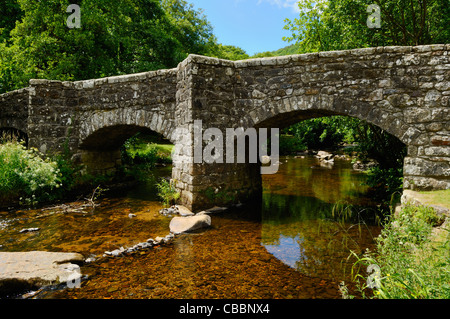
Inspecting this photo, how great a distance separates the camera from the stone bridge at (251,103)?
200 inches

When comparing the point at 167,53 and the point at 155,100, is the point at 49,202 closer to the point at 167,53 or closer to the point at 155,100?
the point at 155,100

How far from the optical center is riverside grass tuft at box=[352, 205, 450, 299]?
80.1 inches

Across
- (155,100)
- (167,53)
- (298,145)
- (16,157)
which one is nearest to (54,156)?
(16,157)

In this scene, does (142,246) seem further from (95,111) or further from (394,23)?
(394,23)

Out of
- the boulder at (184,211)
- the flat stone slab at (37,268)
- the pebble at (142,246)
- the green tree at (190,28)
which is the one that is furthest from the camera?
the green tree at (190,28)

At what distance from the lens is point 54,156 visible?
305 inches

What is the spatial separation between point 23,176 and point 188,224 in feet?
14.7

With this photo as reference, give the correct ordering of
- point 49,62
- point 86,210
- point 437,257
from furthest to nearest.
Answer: point 49,62, point 86,210, point 437,257

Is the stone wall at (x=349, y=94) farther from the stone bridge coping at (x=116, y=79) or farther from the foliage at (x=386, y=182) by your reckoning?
the foliage at (x=386, y=182)

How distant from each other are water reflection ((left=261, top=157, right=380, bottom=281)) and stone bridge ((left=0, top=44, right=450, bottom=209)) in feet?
3.60

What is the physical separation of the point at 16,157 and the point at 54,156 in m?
0.97

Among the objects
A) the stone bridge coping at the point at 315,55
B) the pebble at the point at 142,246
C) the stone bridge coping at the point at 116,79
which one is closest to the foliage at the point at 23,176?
the stone bridge coping at the point at 116,79

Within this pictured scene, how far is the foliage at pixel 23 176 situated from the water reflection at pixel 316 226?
5370 millimetres

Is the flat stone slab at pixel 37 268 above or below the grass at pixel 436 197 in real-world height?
below
